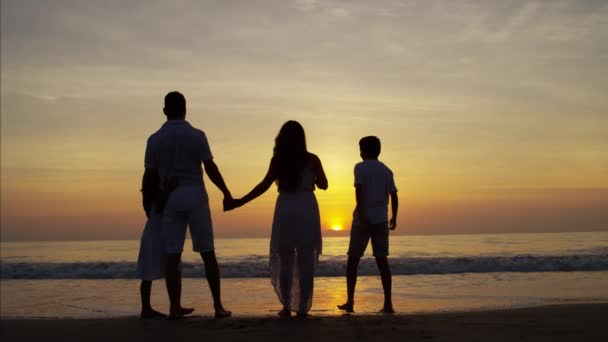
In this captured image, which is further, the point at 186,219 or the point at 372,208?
the point at 372,208

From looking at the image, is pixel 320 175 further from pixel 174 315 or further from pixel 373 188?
pixel 174 315

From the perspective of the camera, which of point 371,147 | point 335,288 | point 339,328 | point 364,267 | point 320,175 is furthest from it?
point 364,267

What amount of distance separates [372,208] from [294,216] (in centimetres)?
133

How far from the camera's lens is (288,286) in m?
6.11

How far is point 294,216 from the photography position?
19.9 feet

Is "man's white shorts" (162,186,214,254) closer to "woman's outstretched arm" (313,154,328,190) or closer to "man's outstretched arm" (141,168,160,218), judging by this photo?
"man's outstretched arm" (141,168,160,218)

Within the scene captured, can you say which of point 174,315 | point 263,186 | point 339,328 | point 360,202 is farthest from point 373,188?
point 174,315

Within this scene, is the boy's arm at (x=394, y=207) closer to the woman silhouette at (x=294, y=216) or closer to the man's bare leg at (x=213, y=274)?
the woman silhouette at (x=294, y=216)

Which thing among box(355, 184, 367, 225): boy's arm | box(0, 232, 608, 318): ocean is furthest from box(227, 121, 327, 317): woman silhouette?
box(0, 232, 608, 318): ocean

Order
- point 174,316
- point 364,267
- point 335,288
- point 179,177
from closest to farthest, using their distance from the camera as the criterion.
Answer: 1. point 179,177
2. point 174,316
3. point 335,288
4. point 364,267

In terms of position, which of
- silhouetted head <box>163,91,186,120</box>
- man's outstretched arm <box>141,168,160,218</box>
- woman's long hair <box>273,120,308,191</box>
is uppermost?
silhouetted head <box>163,91,186,120</box>

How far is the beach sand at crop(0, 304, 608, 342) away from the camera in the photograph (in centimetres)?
486

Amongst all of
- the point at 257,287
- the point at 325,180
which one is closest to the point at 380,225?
the point at 325,180

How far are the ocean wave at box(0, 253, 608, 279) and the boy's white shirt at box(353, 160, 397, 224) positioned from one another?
914 centimetres
